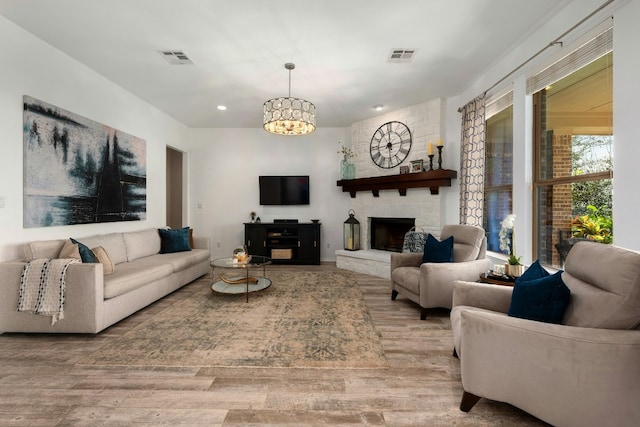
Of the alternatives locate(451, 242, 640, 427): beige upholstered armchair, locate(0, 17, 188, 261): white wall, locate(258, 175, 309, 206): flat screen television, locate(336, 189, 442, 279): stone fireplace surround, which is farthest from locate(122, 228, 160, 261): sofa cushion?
locate(451, 242, 640, 427): beige upholstered armchair

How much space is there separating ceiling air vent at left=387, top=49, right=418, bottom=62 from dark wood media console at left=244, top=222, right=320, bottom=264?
323 centimetres

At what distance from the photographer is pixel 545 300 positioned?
155 cm

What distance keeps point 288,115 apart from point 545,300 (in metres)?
2.84

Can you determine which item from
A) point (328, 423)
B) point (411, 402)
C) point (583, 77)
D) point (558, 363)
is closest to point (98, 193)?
point (328, 423)

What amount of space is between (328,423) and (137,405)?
1095mm

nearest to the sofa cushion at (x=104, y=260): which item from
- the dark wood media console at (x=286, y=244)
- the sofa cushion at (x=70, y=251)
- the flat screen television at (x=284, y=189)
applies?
the sofa cushion at (x=70, y=251)

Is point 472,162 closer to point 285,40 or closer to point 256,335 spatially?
point 285,40

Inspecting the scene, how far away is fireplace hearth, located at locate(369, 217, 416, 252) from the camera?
5.09m

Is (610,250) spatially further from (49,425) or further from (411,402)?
(49,425)

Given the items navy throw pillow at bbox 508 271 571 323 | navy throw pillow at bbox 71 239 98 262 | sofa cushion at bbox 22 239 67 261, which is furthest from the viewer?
navy throw pillow at bbox 71 239 98 262

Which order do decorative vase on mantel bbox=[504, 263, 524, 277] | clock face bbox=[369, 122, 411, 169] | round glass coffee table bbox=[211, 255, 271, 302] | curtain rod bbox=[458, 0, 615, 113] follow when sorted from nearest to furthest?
curtain rod bbox=[458, 0, 615, 113] < decorative vase on mantel bbox=[504, 263, 524, 277] < round glass coffee table bbox=[211, 255, 271, 302] < clock face bbox=[369, 122, 411, 169]

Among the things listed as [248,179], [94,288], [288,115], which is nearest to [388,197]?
[288,115]

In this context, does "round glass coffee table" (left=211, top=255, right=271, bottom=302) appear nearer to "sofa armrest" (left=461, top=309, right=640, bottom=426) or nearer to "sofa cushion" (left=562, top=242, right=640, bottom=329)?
"sofa armrest" (left=461, top=309, right=640, bottom=426)

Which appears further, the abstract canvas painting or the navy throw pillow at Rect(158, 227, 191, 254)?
the navy throw pillow at Rect(158, 227, 191, 254)
